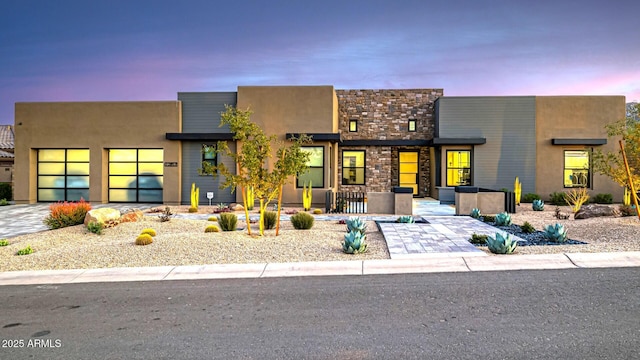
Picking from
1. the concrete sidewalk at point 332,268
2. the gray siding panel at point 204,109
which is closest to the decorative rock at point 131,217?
the concrete sidewalk at point 332,268

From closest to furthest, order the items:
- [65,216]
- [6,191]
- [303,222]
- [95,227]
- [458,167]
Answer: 1. [95,227]
2. [303,222]
3. [65,216]
4. [458,167]
5. [6,191]

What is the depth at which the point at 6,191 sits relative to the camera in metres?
23.8

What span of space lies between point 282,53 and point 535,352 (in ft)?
57.7

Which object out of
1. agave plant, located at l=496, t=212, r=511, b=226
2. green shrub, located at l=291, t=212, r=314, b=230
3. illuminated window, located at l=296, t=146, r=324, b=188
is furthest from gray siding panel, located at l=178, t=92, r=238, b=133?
agave plant, located at l=496, t=212, r=511, b=226

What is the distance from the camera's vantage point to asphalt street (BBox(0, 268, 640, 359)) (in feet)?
12.7

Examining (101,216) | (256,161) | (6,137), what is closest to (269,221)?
(256,161)

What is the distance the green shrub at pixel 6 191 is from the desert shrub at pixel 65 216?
14872 mm

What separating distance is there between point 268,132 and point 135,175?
7774 millimetres

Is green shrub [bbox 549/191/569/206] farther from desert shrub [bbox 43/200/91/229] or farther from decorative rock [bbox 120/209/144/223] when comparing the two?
desert shrub [bbox 43/200/91/229]

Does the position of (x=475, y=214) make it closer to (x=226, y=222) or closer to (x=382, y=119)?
(x=226, y=222)

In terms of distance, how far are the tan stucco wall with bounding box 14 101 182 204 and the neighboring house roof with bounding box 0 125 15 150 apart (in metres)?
14.1

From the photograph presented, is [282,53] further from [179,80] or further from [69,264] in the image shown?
[69,264]

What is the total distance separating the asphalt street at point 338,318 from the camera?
3.87m

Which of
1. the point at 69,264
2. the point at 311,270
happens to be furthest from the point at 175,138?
the point at 311,270
